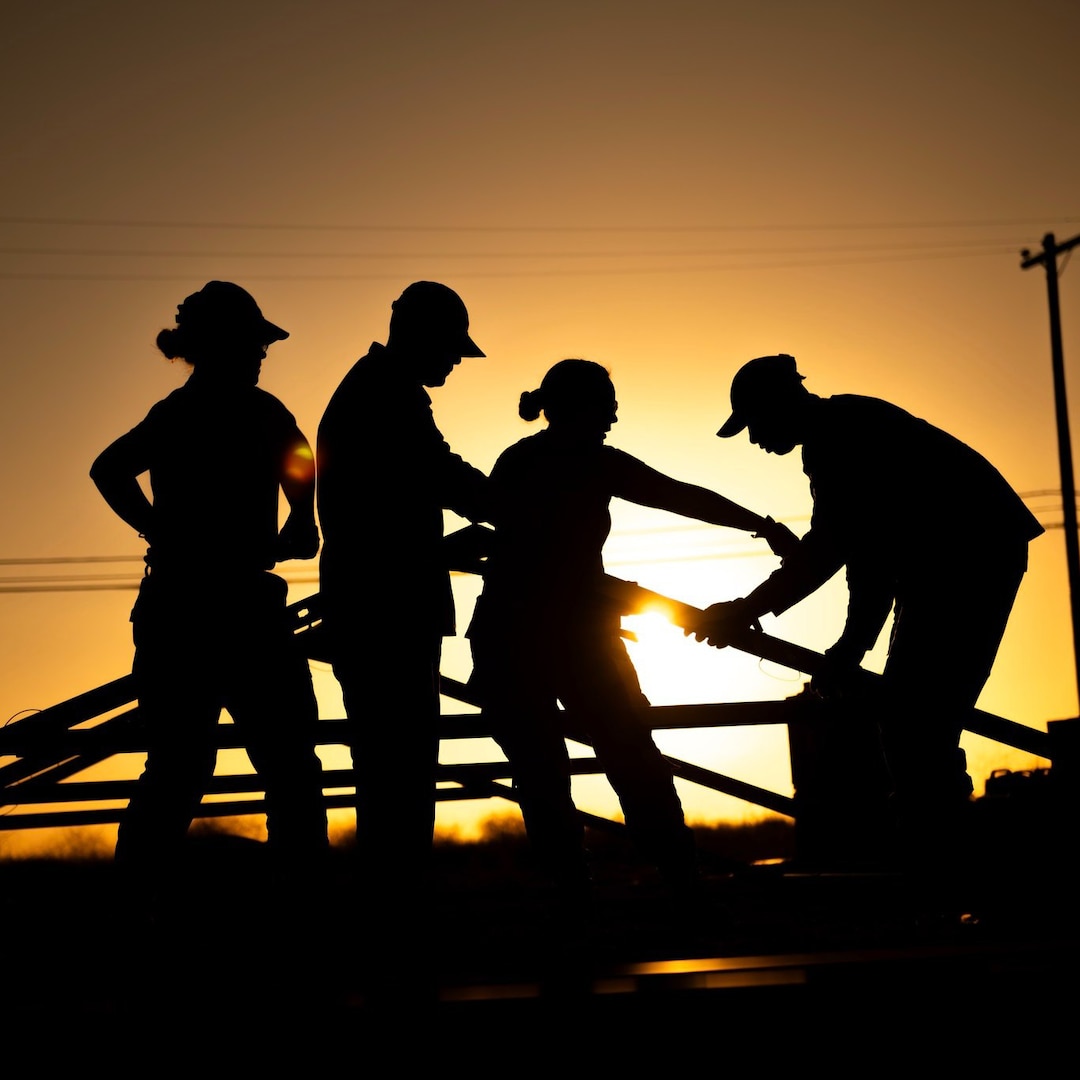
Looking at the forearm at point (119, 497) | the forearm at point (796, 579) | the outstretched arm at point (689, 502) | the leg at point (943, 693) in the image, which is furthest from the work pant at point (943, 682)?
the forearm at point (119, 497)

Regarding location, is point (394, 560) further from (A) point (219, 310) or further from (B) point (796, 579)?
(B) point (796, 579)

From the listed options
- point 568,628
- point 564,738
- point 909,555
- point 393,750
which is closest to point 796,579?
point 909,555

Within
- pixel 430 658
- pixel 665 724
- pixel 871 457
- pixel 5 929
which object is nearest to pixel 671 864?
pixel 665 724

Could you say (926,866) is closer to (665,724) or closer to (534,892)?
(665,724)

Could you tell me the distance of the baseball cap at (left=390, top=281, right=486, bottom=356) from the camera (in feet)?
13.0

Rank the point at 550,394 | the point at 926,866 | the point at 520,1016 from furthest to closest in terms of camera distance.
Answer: the point at 550,394 < the point at 926,866 < the point at 520,1016

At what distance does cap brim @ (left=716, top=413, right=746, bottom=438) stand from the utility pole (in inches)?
725

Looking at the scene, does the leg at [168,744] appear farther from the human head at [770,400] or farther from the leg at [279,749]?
the human head at [770,400]

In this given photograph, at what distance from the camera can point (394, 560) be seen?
3.81 metres

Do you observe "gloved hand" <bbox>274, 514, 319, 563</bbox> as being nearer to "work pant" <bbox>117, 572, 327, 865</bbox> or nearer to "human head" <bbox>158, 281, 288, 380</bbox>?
"work pant" <bbox>117, 572, 327, 865</bbox>

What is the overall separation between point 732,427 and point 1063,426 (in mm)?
19263

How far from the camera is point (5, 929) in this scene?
5.59m

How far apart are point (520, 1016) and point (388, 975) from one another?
64 cm

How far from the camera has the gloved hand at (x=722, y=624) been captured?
183 inches
